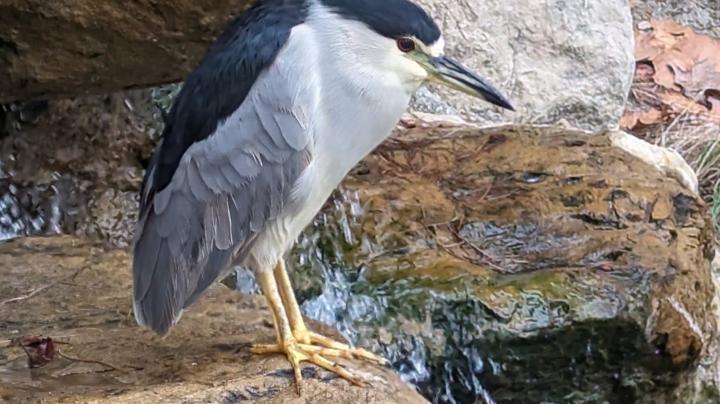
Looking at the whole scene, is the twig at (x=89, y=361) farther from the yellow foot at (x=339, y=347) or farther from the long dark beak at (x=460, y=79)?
the long dark beak at (x=460, y=79)

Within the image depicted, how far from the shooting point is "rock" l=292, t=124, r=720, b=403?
2.86 meters

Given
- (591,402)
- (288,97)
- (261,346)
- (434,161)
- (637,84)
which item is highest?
(288,97)

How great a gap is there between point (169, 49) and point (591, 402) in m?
1.37

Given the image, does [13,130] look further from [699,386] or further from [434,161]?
[699,386]

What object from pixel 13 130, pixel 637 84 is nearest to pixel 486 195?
pixel 13 130

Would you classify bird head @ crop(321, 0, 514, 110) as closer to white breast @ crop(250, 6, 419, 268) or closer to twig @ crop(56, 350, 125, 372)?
white breast @ crop(250, 6, 419, 268)

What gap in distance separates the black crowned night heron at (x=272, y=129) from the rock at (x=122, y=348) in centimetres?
7

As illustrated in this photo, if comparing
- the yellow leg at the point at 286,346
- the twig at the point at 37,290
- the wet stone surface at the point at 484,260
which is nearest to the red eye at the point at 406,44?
the yellow leg at the point at 286,346

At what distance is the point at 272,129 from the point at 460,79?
13.6 inches

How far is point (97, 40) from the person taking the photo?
278 centimetres

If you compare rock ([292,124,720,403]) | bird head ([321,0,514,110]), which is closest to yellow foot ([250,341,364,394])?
bird head ([321,0,514,110])

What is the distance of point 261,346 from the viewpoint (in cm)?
226

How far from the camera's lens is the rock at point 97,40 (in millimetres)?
2701

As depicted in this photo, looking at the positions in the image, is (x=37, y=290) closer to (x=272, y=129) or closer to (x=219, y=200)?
(x=219, y=200)
